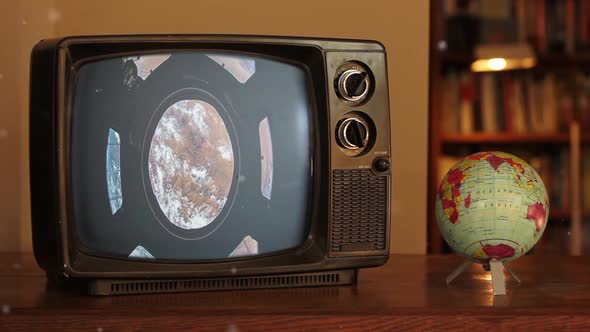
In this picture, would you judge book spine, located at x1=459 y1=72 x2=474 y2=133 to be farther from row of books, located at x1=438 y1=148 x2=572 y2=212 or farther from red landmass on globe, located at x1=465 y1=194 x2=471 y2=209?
red landmass on globe, located at x1=465 y1=194 x2=471 y2=209

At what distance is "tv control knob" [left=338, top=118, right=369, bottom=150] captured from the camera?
124 centimetres

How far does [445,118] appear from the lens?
291cm

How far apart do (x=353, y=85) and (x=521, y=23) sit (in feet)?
6.11

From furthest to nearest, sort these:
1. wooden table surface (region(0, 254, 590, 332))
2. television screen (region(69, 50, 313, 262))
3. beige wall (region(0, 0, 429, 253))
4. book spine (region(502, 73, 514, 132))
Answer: book spine (region(502, 73, 514, 132))
beige wall (region(0, 0, 429, 253))
television screen (region(69, 50, 313, 262))
wooden table surface (region(0, 254, 590, 332))

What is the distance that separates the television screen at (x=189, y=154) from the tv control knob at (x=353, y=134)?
5 centimetres

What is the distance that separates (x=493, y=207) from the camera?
1209 millimetres

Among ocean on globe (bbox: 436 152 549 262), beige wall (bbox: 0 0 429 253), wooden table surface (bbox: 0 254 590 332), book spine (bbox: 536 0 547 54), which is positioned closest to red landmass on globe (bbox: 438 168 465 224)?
ocean on globe (bbox: 436 152 549 262)

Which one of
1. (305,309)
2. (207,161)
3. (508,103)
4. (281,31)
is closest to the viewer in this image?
(305,309)

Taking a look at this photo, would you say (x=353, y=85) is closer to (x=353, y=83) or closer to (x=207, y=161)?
(x=353, y=83)

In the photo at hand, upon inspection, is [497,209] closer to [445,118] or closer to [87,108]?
[87,108]

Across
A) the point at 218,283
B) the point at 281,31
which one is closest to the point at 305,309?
the point at 218,283

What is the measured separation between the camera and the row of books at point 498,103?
2.89 metres

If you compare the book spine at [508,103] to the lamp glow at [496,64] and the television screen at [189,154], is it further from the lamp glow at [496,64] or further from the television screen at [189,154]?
the television screen at [189,154]

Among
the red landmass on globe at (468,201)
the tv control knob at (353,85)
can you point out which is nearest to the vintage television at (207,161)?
the tv control knob at (353,85)
